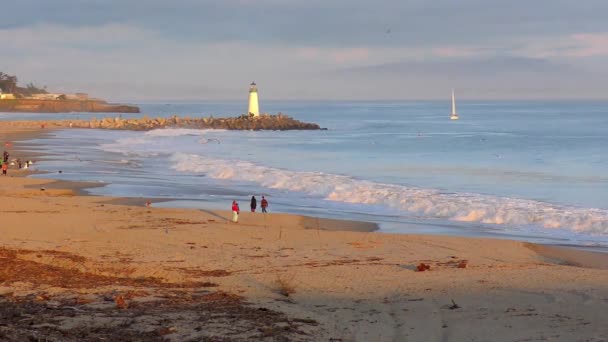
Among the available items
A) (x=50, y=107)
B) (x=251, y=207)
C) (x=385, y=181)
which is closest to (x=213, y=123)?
(x=385, y=181)

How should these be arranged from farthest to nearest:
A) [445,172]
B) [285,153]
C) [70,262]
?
[285,153], [445,172], [70,262]

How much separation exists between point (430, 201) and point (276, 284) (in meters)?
12.1

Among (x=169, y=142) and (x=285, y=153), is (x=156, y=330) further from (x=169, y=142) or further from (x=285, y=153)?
(x=169, y=142)

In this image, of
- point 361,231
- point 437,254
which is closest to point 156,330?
point 437,254

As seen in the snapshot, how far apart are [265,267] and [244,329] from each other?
12.5ft

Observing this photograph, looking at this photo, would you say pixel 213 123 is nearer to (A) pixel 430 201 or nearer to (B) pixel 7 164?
(B) pixel 7 164

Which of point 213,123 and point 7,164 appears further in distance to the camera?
point 213,123

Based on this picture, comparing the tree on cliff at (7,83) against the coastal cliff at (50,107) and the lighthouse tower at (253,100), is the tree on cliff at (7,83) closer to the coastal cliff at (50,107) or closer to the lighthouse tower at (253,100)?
the coastal cliff at (50,107)

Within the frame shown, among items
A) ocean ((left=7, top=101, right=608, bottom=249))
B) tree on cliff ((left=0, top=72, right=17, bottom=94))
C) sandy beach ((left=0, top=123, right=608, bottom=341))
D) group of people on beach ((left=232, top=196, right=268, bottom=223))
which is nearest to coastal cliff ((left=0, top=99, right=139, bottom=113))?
tree on cliff ((left=0, top=72, right=17, bottom=94))

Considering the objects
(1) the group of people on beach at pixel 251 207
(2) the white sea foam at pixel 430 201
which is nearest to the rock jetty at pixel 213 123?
(2) the white sea foam at pixel 430 201

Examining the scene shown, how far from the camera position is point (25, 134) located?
5731 cm

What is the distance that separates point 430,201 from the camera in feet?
71.6

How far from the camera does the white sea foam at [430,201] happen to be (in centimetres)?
1884

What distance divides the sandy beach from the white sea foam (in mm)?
3769
